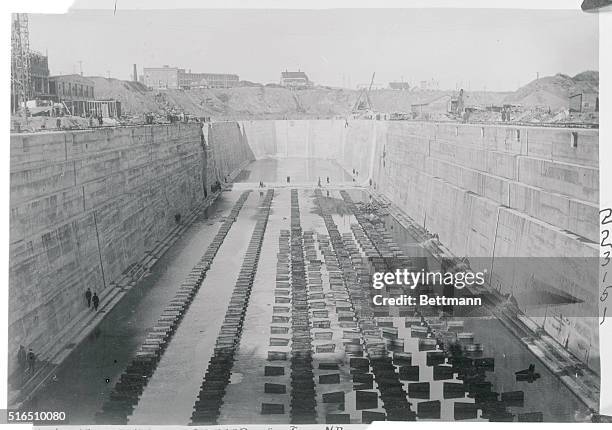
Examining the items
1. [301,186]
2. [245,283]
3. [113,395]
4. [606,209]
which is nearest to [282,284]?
[245,283]

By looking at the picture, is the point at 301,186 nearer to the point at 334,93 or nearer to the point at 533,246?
the point at 533,246

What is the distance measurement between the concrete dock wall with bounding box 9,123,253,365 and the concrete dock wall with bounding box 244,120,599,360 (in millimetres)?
7351

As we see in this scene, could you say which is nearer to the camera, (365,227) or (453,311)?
(453,311)

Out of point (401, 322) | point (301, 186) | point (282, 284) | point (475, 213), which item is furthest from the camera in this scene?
point (301, 186)

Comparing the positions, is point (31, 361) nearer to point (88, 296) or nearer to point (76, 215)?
point (88, 296)

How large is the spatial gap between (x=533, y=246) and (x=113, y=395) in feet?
26.2

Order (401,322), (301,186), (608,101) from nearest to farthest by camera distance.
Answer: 1. (608,101)
2. (401,322)
3. (301,186)

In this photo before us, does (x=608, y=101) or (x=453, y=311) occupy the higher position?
(x=608, y=101)

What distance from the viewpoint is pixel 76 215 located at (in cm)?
1302

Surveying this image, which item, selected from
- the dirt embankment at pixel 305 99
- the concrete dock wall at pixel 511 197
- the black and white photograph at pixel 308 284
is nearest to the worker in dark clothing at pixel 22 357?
the black and white photograph at pixel 308 284

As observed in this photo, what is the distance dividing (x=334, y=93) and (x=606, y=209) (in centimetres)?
5456

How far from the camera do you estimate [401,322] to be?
12398 millimetres

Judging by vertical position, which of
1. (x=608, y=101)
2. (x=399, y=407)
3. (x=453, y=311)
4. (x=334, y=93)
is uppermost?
(x=334, y=93)

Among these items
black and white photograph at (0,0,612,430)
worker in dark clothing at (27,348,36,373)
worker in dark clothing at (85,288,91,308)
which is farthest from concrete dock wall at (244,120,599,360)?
worker in dark clothing at (85,288,91,308)
